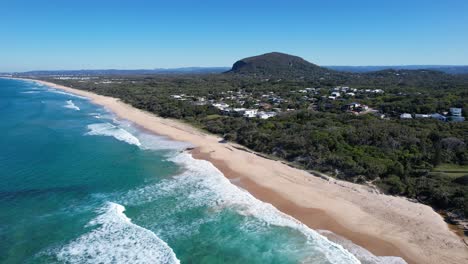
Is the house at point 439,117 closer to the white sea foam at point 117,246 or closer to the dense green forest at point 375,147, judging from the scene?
the dense green forest at point 375,147

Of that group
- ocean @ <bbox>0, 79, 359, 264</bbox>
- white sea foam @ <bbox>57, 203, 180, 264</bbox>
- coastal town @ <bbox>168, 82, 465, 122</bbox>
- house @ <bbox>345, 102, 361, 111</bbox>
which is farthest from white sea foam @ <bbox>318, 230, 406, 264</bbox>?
house @ <bbox>345, 102, 361, 111</bbox>

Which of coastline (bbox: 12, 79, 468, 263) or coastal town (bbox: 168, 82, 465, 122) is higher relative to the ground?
coastal town (bbox: 168, 82, 465, 122)

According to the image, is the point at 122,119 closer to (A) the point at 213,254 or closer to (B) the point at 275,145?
(B) the point at 275,145

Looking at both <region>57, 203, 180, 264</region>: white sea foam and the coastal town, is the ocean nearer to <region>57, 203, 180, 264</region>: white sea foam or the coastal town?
<region>57, 203, 180, 264</region>: white sea foam

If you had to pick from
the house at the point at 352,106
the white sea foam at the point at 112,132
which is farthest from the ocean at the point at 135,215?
the house at the point at 352,106

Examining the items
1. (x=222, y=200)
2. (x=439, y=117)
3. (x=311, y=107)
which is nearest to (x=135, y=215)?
(x=222, y=200)

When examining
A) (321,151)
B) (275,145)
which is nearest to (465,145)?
(321,151)
